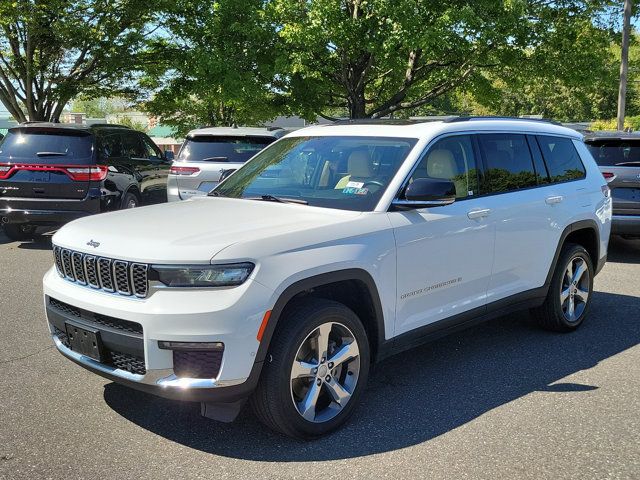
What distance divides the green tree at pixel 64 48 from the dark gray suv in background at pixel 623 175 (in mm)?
11684

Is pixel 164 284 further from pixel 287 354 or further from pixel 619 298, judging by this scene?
pixel 619 298

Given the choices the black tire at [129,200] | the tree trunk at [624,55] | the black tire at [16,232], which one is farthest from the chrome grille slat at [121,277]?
the tree trunk at [624,55]

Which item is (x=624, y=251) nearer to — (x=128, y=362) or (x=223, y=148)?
(x=223, y=148)

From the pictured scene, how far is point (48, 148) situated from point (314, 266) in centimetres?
701

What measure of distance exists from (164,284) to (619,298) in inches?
214

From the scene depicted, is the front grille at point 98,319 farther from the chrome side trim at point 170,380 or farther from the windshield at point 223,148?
the windshield at point 223,148

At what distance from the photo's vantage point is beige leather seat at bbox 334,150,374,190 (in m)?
4.24

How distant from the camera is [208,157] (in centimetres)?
1000

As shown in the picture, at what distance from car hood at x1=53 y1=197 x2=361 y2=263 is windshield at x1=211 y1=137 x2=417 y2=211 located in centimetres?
20

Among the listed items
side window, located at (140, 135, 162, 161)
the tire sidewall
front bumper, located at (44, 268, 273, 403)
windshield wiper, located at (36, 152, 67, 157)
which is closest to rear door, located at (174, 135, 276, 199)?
side window, located at (140, 135, 162, 161)

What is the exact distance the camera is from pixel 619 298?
691 centimetres

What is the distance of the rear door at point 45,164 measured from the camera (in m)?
9.07

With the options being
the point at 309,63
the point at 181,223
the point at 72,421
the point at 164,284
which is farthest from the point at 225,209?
the point at 309,63

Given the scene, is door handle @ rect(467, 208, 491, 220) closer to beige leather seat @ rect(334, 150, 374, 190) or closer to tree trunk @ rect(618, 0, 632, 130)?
beige leather seat @ rect(334, 150, 374, 190)
